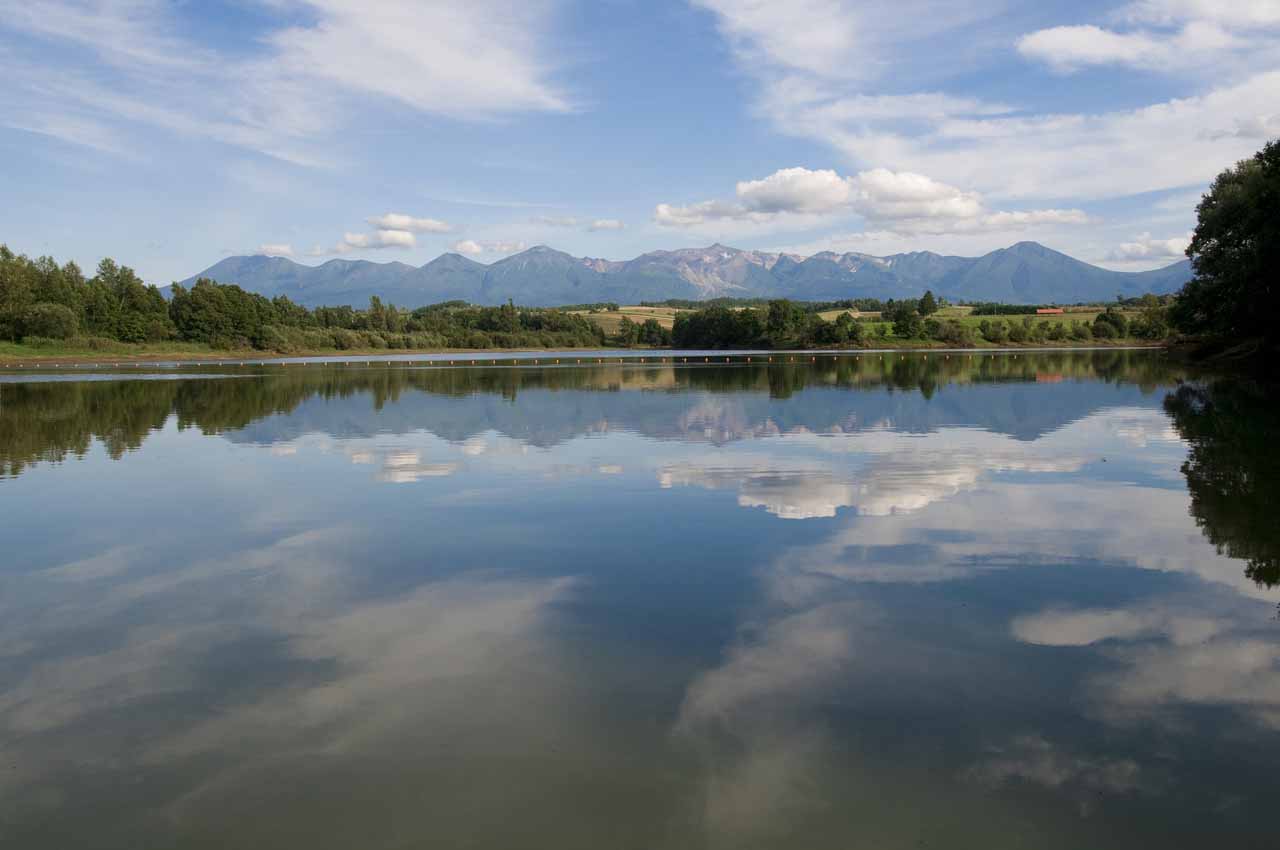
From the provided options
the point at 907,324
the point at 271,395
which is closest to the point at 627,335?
the point at 907,324

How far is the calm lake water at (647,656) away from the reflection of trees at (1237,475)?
6.0 inches

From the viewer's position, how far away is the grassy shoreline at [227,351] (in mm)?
98438

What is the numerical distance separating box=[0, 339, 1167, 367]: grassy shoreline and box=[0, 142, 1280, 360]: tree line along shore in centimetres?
39

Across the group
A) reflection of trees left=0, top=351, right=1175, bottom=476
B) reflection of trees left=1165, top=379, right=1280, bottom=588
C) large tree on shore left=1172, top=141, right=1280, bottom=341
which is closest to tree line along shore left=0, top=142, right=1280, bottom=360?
large tree on shore left=1172, top=141, right=1280, bottom=341

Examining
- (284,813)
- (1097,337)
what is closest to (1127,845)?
(284,813)

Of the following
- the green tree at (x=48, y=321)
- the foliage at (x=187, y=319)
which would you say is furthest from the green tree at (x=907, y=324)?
the green tree at (x=48, y=321)

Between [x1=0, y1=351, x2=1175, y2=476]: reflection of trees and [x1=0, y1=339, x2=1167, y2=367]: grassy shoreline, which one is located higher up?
[x1=0, y1=339, x2=1167, y2=367]: grassy shoreline

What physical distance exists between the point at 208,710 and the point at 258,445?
19620mm

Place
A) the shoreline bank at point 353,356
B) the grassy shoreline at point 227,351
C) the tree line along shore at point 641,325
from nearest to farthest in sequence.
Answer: the tree line along shore at point 641,325 → the grassy shoreline at point 227,351 → the shoreline bank at point 353,356

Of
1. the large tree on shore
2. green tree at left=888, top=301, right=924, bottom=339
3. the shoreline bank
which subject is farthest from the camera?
green tree at left=888, top=301, right=924, bottom=339

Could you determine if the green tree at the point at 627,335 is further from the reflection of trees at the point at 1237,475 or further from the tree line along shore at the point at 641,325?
the reflection of trees at the point at 1237,475

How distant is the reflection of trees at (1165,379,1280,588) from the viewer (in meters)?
12.5

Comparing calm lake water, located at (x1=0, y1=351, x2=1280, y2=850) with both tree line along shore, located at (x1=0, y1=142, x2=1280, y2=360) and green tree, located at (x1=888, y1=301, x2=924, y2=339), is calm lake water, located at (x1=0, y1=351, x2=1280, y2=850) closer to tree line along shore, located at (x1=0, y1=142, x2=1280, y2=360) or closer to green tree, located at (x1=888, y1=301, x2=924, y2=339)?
tree line along shore, located at (x1=0, y1=142, x2=1280, y2=360)

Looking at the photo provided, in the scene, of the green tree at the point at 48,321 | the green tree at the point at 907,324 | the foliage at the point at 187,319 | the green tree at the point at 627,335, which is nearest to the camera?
the green tree at the point at 48,321
